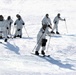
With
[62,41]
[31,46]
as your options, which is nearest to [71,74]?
[31,46]

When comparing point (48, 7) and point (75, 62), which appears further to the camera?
point (48, 7)

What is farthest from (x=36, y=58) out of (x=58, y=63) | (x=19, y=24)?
(x=19, y=24)

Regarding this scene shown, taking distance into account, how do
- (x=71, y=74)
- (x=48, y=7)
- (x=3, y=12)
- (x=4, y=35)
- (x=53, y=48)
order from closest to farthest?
(x=71, y=74), (x=53, y=48), (x=4, y=35), (x=3, y=12), (x=48, y=7)

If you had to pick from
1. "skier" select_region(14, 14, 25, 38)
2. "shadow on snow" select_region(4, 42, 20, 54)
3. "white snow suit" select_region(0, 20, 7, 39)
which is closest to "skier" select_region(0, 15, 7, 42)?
"white snow suit" select_region(0, 20, 7, 39)

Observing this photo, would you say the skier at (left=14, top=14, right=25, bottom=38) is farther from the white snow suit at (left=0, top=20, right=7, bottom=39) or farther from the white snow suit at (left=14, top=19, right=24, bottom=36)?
the white snow suit at (left=0, top=20, right=7, bottom=39)

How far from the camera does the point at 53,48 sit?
887 inches

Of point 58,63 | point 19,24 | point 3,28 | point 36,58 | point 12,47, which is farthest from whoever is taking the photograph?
point 19,24

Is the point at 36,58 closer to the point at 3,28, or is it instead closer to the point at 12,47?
the point at 12,47

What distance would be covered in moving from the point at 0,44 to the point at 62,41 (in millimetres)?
4498

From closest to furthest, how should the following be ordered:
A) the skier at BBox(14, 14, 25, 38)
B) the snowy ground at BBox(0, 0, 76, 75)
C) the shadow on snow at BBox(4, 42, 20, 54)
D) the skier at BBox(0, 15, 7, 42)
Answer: the snowy ground at BBox(0, 0, 76, 75), the shadow on snow at BBox(4, 42, 20, 54), the skier at BBox(0, 15, 7, 42), the skier at BBox(14, 14, 25, 38)

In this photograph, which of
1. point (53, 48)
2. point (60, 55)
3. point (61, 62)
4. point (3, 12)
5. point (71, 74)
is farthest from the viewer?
point (3, 12)

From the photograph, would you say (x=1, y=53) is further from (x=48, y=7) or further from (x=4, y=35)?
(x=48, y=7)

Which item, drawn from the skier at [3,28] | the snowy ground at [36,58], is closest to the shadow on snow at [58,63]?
the snowy ground at [36,58]

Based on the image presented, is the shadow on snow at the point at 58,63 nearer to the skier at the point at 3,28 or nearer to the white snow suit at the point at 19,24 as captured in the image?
the skier at the point at 3,28
